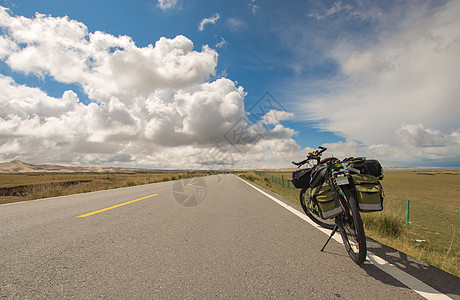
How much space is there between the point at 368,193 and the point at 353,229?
51 cm

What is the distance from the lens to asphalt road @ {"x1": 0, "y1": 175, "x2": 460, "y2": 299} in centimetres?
212

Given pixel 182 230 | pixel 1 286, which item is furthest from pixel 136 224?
pixel 1 286

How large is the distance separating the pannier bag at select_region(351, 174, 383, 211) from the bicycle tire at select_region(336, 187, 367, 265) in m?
0.09

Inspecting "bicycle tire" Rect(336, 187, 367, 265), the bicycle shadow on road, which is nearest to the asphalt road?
the bicycle shadow on road

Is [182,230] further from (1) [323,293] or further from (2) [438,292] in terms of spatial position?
(2) [438,292]

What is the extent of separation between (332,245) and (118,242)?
11.2 feet

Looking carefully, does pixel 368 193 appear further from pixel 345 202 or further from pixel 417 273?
pixel 417 273

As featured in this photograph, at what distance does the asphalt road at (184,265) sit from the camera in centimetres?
212

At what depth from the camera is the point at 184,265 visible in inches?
107

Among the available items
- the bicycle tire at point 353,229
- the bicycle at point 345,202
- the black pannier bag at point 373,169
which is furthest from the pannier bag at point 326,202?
the black pannier bag at point 373,169

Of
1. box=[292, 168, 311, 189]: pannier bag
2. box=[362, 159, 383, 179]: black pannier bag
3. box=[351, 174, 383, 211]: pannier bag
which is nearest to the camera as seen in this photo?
box=[351, 174, 383, 211]: pannier bag

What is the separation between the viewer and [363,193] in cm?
287

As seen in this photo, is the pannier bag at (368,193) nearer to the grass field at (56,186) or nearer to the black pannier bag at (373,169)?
the black pannier bag at (373,169)

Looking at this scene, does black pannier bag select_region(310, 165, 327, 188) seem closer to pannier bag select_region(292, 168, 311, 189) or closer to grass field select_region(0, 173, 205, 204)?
pannier bag select_region(292, 168, 311, 189)
